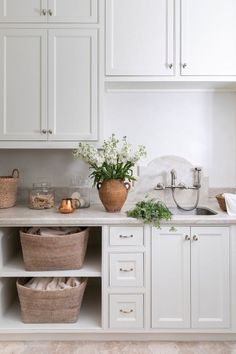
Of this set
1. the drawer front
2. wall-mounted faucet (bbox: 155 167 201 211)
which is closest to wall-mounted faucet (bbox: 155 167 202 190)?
wall-mounted faucet (bbox: 155 167 201 211)

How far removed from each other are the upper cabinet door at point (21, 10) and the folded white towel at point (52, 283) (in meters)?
1.84

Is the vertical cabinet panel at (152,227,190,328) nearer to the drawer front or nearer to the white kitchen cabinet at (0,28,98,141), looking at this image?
the drawer front

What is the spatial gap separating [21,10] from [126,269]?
Result: 194cm

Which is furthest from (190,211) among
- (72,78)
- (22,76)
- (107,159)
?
Result: (22,76)

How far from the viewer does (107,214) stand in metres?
2.11

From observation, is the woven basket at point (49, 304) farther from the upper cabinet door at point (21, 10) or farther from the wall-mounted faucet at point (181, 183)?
the upper cabinet door at point (21, 10)

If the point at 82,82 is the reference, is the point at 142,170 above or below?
below

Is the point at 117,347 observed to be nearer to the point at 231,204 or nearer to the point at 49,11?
the point at 231,204

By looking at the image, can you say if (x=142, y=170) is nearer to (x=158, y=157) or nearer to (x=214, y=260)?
(x=158, y=157)

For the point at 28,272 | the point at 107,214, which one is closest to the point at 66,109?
the point at 107,214

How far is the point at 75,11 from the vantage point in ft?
7.25

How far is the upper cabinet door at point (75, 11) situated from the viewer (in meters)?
2.20

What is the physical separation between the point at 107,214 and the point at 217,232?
2.41ft

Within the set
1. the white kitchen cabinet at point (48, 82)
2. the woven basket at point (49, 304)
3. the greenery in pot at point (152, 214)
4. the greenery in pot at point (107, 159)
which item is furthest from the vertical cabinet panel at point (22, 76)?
the woven basket at point (49, 304)
